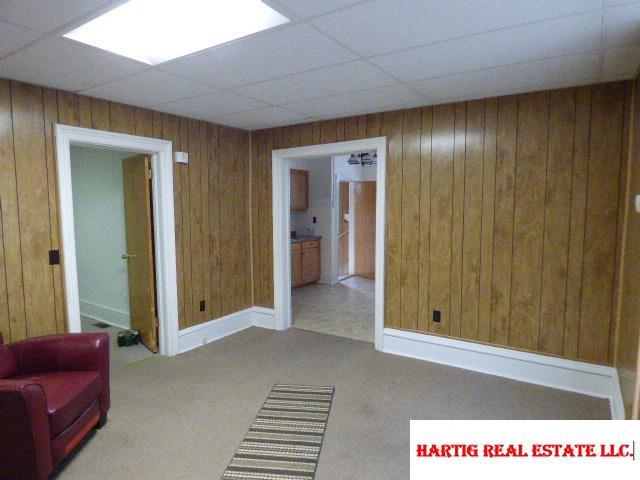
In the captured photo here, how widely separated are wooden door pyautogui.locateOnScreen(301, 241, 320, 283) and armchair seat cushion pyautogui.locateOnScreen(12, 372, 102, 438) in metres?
4.49

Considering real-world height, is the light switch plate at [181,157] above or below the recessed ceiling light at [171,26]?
below

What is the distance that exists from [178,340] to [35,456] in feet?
6.47

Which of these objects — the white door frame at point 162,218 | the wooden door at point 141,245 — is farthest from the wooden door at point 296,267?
the white door frame at point 162,218

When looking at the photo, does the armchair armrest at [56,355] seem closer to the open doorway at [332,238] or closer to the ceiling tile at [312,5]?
the ceiling tile at [312,5]

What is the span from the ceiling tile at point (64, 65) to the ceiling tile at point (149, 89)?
0.31ft

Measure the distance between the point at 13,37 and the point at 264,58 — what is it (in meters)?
1.25

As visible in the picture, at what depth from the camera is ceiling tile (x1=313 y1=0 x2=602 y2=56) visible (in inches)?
64.8

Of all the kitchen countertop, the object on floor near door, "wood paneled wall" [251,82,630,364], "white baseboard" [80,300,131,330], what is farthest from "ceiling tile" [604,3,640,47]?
the kitchen countertop

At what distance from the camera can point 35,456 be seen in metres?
1.82

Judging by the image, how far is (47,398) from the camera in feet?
6.61

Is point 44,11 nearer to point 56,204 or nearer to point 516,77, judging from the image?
point 56,204

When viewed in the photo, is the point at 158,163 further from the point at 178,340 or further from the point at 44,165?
the point at 178,340

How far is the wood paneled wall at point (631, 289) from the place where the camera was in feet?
6.32

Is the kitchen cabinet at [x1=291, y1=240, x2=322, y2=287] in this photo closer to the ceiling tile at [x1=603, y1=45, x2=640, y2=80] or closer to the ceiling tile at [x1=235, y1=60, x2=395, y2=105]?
the ceiling tile at [x1=235, y1=60, x2=395, y2=105]
